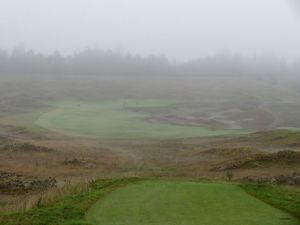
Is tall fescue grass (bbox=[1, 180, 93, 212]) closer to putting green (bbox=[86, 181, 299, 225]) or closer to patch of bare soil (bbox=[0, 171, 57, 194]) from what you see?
putting green (bbox=[86, 181, 299, 225])

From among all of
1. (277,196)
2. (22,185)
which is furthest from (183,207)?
(22,185)

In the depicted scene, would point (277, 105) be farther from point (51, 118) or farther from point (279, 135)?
point (279, 135)

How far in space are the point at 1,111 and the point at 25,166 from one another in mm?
91482

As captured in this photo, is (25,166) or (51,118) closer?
(25,166)

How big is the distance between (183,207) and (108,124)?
86233mm

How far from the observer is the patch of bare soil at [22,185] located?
33.7 metres

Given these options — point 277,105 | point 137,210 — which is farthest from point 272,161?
point 277,105

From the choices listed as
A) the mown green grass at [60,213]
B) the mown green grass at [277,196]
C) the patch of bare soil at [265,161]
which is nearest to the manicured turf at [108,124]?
the patch of bare soil at [265,161]

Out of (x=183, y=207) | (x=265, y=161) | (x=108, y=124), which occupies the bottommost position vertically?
(x=108, y=124)

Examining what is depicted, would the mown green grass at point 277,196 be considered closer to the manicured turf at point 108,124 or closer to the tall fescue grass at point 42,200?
the tall fescue grass at point 42,200

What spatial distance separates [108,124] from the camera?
→ 348 ft

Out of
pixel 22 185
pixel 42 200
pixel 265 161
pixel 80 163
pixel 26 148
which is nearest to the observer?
pixel 42 200

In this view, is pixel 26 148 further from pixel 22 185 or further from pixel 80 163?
pixel 22 185

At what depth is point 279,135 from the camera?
244ft
